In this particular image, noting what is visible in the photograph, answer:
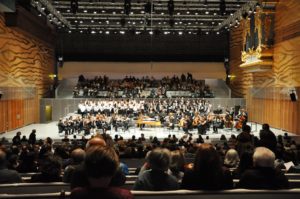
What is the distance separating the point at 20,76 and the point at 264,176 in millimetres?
16246

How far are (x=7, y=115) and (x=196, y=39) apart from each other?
15.3 metres

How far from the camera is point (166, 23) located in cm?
2367

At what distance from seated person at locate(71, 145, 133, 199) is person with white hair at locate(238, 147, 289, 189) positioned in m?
1.57

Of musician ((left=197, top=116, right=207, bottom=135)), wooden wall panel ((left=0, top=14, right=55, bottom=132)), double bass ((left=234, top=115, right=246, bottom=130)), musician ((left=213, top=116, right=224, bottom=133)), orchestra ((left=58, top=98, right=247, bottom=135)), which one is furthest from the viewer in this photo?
wooden wall panel ((left=0, top=14, right=55, bottom=132))

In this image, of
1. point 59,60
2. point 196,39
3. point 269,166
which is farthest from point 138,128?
point 269,166

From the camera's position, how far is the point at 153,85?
24000mm

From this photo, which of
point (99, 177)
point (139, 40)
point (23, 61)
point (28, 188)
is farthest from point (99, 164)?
point (139, 40)

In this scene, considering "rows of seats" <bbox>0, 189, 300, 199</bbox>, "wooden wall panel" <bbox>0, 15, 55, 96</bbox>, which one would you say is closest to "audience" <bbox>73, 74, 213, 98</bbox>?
"wooden wall panel" <bbox>0, 15, 55, 96</bbox>

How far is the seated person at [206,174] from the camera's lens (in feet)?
9.39

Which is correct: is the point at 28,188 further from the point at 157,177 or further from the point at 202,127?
the point at 202,127

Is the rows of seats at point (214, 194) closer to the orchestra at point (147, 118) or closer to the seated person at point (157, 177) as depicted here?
the seated person at point (157, 177)

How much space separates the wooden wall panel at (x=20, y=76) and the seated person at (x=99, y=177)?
47.5ft

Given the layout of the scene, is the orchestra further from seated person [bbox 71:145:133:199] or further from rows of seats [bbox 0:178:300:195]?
seated person [bbox 71:145:133:199]

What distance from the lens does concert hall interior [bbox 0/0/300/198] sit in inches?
232
